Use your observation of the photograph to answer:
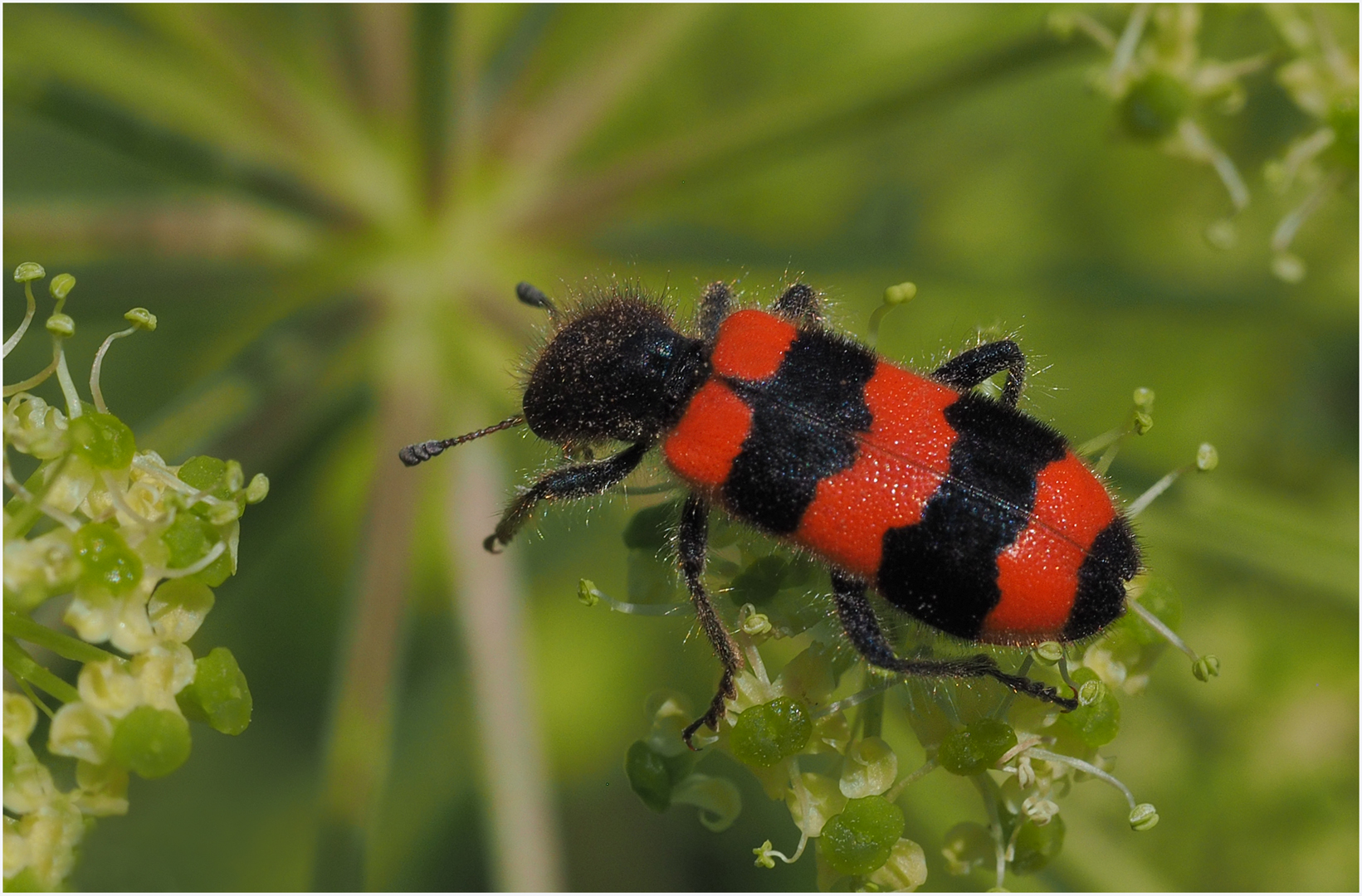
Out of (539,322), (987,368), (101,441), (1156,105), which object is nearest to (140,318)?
(101,441)

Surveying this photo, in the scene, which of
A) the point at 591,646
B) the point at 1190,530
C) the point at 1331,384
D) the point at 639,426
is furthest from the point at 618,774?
the point at 1331,384

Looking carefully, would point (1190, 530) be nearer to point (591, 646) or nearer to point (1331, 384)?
A: point (1331, 384)

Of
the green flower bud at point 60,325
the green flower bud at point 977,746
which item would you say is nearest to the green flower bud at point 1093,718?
the green flower bud at point 977,746

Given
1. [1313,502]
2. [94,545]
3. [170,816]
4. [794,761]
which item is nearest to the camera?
[94,545]

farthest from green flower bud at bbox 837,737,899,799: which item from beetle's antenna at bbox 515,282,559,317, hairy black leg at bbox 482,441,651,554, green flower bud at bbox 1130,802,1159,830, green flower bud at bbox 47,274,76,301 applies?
green flower bud at bbox 47,274,76,301

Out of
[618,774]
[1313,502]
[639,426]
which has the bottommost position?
[618,774]

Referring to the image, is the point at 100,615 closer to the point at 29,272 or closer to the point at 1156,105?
the point at 29,272

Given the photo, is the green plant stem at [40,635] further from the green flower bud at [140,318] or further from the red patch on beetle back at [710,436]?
the red patch on beetle back at [710,436]
